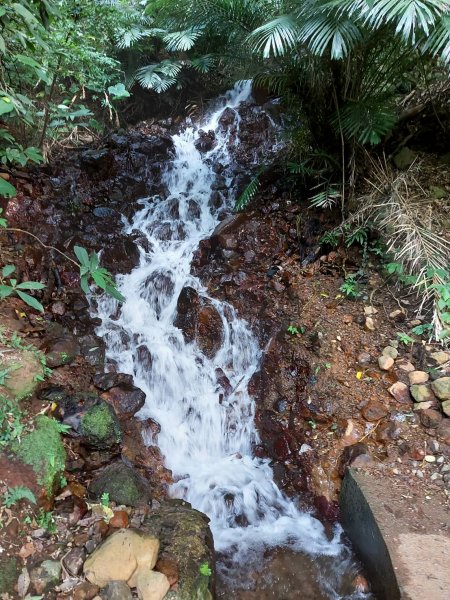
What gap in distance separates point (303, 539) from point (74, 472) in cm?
180

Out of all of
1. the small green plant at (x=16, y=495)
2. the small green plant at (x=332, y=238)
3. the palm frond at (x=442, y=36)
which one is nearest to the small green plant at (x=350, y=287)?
the small green plant at (x=332, y=238)

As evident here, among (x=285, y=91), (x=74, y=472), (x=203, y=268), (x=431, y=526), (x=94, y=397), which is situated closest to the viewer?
(x=431, y=526)

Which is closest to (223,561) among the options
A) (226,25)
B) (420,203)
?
(420,203)

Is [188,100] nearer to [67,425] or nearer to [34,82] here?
[34,82]

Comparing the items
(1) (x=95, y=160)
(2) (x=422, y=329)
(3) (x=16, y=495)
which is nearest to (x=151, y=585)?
(3) (x=16, y=495)

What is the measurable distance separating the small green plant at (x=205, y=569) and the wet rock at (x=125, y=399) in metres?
1.59

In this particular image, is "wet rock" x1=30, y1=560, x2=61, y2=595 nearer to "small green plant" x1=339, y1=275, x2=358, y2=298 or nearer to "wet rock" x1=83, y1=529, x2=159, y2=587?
"wet rock" x1=83, y1=529, x2=159, y2=587

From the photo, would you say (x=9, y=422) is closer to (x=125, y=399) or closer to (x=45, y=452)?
(x=45, y=452)

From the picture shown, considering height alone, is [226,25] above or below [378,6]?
above

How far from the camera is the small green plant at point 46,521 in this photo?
2.20 m

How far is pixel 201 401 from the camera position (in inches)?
160

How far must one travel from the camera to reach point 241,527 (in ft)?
10.5

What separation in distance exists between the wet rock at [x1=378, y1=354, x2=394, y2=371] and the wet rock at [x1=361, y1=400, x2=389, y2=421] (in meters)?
0.31

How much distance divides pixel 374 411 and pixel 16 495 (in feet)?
8.31
